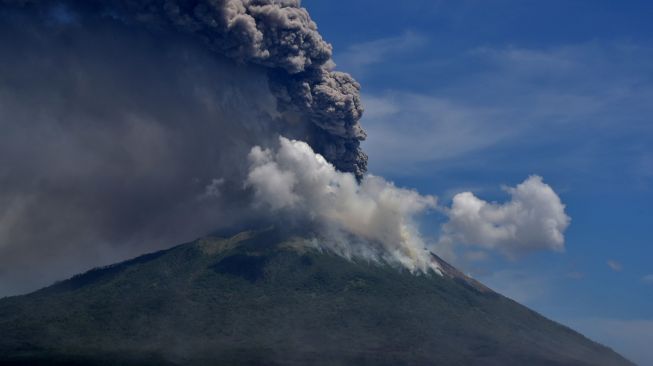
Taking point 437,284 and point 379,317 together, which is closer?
point 379,317

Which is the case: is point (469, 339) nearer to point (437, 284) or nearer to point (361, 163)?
point (437, 284)

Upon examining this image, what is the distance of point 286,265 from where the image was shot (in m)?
149

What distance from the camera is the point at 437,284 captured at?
527ft

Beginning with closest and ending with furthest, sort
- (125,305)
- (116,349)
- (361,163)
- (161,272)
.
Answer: (116,349) < (125,305) < (161,272) < (361,163)

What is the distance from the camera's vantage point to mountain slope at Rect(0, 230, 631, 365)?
116 m

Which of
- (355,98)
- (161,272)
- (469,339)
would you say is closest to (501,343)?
(469,339)

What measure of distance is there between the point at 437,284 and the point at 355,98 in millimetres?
42184

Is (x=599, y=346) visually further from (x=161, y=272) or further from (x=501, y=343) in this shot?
(x=161, y=272)

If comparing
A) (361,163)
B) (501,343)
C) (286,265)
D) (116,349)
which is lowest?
(116,349)

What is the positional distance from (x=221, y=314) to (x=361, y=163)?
43.1 m

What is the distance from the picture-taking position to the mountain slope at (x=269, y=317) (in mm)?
116062

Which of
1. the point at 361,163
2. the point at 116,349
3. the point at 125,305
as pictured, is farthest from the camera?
the point at 361,163

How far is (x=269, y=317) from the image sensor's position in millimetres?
132000

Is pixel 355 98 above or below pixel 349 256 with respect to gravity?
above
